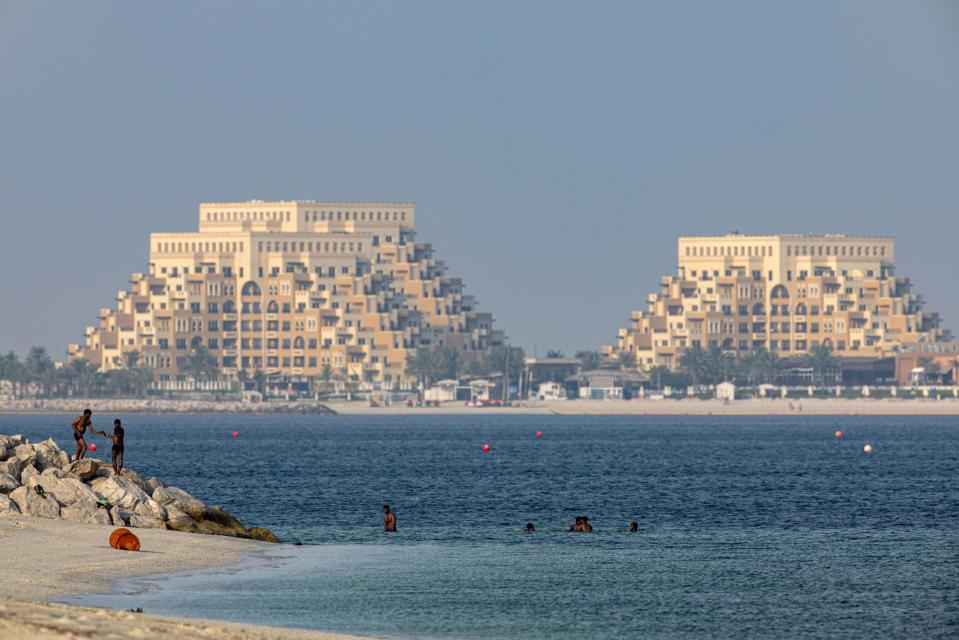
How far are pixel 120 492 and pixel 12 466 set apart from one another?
4.03 metres

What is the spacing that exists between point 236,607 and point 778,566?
1847cm

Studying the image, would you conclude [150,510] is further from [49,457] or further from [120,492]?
[49,457]

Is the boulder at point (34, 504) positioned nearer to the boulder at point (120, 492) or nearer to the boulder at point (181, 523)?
the boulder at point (120, 492)

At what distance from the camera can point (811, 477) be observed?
111 metres

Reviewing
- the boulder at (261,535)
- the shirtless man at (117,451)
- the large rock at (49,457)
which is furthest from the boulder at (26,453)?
the boulder at (261,535)

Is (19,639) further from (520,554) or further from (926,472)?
(926,472)

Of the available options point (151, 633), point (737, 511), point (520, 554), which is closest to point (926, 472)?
point (737, 511)

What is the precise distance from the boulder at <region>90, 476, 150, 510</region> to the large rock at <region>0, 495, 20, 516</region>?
11.1 ft

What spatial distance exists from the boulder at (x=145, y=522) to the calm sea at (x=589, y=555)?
159 inches

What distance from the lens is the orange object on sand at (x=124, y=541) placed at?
169 ft

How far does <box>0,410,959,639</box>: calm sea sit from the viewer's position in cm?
4422

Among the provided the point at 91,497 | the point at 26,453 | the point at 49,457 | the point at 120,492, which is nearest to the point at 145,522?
the point at 120,492

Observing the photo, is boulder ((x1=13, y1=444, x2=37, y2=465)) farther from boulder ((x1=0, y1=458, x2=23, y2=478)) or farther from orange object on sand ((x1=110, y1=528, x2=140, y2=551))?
orange object on sand ((x1=110, y1=528, x2=140, y2=551))

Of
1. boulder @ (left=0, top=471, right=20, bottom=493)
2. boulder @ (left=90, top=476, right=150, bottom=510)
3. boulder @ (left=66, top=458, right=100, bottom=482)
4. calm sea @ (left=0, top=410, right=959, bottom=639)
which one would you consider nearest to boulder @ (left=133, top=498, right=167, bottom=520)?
boulder @ (left=90, top=476, right=150, bottom=510)
